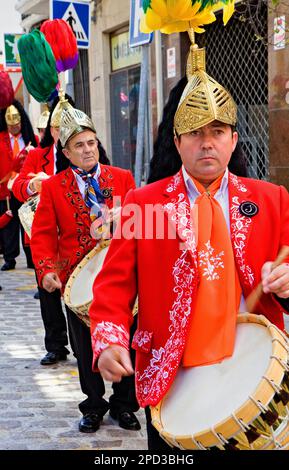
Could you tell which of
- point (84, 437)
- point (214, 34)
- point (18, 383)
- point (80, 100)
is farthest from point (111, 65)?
point (84, 437)

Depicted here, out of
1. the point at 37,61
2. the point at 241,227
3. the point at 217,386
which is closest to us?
the point at 217,386

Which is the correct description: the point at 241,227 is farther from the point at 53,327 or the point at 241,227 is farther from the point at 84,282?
the point at 53,327

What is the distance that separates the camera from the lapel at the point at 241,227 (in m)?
2.45

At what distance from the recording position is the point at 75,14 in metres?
9.01

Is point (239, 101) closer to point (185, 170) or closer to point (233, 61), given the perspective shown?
point (233, 61)

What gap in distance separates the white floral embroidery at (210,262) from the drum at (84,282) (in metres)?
1.50

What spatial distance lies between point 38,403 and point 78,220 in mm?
1299

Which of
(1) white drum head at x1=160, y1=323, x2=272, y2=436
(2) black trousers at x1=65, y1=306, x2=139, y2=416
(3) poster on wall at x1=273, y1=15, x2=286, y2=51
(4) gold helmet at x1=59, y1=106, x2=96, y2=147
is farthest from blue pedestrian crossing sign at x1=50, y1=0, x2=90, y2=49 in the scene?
(1) white drum head at x1=160, y1=323, x2=272, y2=436

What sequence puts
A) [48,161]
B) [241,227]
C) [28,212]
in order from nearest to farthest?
[241,227], [28,212], [48,161]

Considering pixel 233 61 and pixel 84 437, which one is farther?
pixel 233 61

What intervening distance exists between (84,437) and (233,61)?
7715 mm

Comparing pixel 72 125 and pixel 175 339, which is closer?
pixel 175 339

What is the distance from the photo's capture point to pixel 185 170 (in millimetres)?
2600

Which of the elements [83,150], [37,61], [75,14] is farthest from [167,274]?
[75,14]
